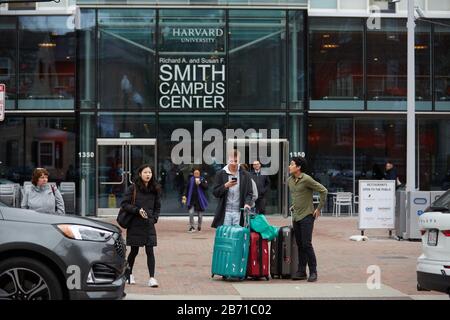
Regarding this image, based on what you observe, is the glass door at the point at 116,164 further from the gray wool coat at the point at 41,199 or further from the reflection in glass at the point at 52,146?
the gray wool coat at the point at 41,199

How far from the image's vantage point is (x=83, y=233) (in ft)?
25.4

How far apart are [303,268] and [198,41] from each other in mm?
14146

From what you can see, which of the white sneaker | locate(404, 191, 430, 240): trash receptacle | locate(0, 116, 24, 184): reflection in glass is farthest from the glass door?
the white sneaker

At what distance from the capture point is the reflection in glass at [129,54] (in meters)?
24.3

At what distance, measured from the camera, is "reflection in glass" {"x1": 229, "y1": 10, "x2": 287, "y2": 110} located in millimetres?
24422

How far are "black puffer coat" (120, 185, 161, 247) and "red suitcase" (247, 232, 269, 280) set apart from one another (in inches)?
63.4

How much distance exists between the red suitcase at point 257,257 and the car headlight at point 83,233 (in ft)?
12.5

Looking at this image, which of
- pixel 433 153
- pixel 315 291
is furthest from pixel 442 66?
pixel 315 291

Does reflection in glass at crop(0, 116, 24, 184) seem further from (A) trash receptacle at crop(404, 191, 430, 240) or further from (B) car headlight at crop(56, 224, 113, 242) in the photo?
(B) car headlight at crop(56, 224, 113, 242)

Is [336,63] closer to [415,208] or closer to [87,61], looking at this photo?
[87,61]

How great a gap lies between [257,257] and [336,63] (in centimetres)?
1517

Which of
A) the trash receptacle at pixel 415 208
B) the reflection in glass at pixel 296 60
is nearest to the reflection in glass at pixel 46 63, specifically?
the reflection in glass at pixel 296 60

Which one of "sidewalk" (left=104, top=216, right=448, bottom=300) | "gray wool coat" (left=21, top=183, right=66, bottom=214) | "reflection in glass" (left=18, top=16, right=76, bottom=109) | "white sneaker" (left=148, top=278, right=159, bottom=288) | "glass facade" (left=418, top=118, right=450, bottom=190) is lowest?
"sidewalk" (left=104, top=216, right=448, bottom=300)
